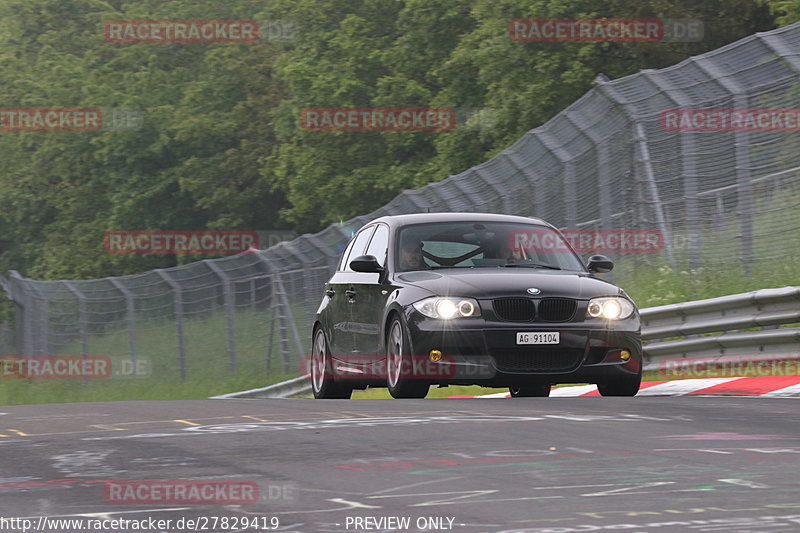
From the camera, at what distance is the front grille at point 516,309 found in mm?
11805

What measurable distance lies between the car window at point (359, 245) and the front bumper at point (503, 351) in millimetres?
2409

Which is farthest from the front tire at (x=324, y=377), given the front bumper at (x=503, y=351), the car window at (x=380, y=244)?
the front bumper at (x=503, y=351)

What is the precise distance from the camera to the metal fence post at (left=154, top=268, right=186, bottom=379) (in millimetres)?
28641

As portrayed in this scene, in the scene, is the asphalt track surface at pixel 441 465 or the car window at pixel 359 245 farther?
the car window at pixel 359 245

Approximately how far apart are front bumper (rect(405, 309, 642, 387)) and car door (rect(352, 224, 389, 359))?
3.06 feet

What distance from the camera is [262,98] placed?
64.9 metres
